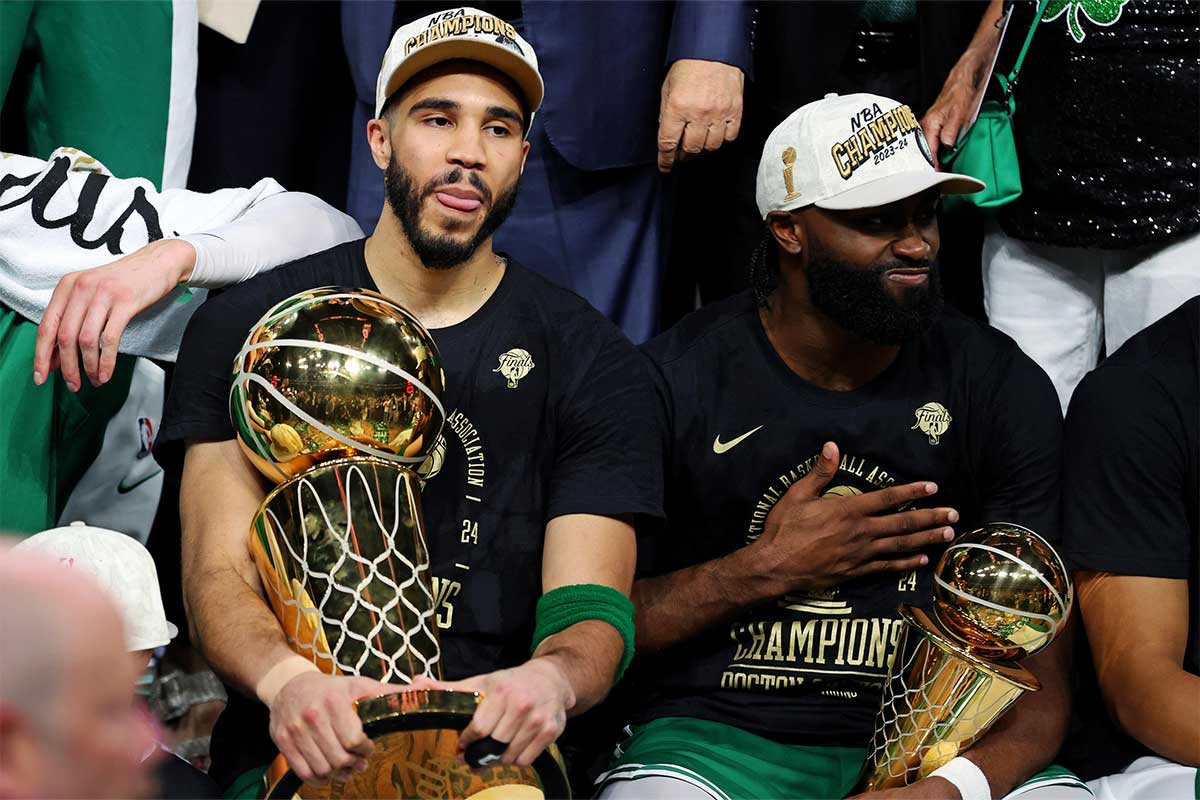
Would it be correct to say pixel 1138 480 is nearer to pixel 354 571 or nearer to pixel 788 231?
pixel 788 231

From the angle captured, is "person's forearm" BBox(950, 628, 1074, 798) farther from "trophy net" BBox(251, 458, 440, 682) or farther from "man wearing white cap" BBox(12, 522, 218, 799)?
"man wearing white cap" BBox(12, 522, 218, 799)

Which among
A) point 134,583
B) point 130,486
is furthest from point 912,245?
point 130,486

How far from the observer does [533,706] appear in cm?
184

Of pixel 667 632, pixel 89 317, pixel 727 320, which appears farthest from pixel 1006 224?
pixel 89 317

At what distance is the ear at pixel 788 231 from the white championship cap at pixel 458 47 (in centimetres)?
60

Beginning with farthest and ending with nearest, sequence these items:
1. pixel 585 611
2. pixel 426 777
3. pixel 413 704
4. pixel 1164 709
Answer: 1. pixel 1164 709
2. pixel 585 611
3. pixel 426 777
4. pixel 413 704

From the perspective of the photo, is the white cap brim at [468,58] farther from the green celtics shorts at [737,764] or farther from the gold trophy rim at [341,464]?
the green celtics shorts at [737,764]

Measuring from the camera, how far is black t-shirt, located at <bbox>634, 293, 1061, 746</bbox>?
2.62 meters

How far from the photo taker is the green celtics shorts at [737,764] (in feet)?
7.93

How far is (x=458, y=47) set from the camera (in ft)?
8.37

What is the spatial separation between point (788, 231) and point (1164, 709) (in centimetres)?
114

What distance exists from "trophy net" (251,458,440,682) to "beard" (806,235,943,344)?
1095 millimetres

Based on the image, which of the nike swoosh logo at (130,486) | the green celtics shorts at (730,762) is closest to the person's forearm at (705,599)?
the green celtics shorts at (730,762)

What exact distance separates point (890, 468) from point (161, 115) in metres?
1.72
